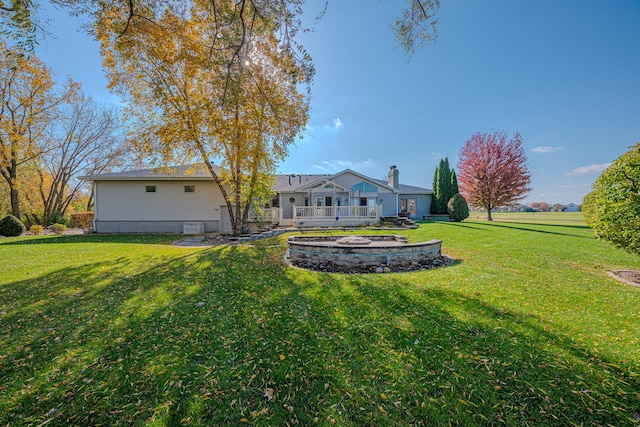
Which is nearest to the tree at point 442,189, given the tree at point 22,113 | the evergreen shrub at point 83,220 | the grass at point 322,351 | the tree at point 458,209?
the tree at point 458,209

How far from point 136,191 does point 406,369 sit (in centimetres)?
1816

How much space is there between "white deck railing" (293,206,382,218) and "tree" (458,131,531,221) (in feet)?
44.9

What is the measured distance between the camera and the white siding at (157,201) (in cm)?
1548

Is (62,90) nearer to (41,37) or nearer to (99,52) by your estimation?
(99,52)

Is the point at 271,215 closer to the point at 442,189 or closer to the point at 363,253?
the point at 363,253

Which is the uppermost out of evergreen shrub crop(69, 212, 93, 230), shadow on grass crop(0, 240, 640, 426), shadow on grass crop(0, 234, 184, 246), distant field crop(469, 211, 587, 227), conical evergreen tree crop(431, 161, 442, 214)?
conical evergreen tree crop(431, 161, 442, 214)

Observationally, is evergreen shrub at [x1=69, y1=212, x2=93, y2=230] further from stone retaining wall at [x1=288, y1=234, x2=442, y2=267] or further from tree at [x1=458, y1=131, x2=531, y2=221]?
tree at [x1=458, y1=131, x2=531, y2=221]

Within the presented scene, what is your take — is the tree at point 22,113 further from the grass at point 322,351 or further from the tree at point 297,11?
the grass at point 322,351

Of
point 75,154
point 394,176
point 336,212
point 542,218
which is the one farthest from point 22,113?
point 542,218

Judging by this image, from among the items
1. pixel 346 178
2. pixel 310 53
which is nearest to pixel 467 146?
pixel 346 178

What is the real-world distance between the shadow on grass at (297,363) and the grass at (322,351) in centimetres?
2

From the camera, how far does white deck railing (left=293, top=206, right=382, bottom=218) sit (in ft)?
56.4

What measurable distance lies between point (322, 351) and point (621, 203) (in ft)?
24.1

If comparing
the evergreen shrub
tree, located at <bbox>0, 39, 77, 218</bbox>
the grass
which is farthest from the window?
tree, located at <bbox>0, 39, 77, 218</bbox>
